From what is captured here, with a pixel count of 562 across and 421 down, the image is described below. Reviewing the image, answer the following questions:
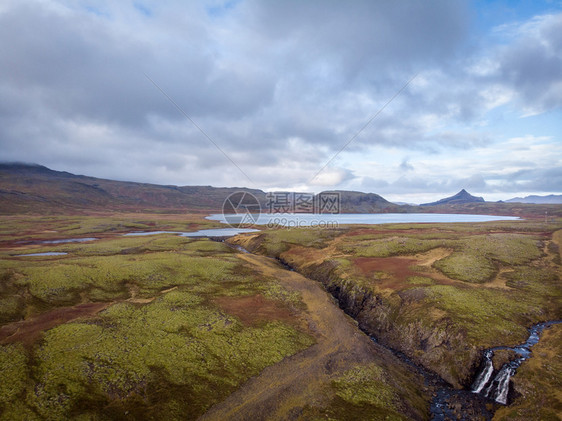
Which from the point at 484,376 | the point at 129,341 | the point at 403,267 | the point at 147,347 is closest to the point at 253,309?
the point at 147,347

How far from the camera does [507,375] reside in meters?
22.0

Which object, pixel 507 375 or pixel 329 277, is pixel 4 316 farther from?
pixel 507 375

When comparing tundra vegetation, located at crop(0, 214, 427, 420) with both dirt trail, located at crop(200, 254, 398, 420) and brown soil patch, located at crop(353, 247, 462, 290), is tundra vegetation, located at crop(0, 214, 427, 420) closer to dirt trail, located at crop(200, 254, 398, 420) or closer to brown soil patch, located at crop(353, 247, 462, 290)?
dirt trail, located at crop(200, 254, 398, 420)

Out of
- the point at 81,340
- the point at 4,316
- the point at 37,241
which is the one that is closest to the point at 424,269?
the point at 81,340

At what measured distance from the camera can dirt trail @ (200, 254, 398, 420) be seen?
19.0 m

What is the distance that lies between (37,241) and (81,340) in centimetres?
8098

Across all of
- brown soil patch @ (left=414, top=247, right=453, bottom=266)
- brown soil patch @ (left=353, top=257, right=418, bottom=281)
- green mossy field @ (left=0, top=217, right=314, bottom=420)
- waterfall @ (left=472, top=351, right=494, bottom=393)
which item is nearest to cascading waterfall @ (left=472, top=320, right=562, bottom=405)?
waterfall @ (left=472, top=351, right=494, bottom=393)

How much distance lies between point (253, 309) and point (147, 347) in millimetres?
12880

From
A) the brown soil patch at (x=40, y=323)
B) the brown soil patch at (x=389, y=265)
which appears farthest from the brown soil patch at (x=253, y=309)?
the brown soil patch at (x=389, y=265)

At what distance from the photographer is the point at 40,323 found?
2612cm

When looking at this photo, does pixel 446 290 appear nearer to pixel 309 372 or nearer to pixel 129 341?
pixel 309 372

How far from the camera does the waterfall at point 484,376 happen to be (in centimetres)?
2266

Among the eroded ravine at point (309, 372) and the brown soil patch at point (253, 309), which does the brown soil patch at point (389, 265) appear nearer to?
the eroded ravine at point (309, 372)

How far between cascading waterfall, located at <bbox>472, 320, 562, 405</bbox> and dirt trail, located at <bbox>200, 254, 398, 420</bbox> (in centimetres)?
839
